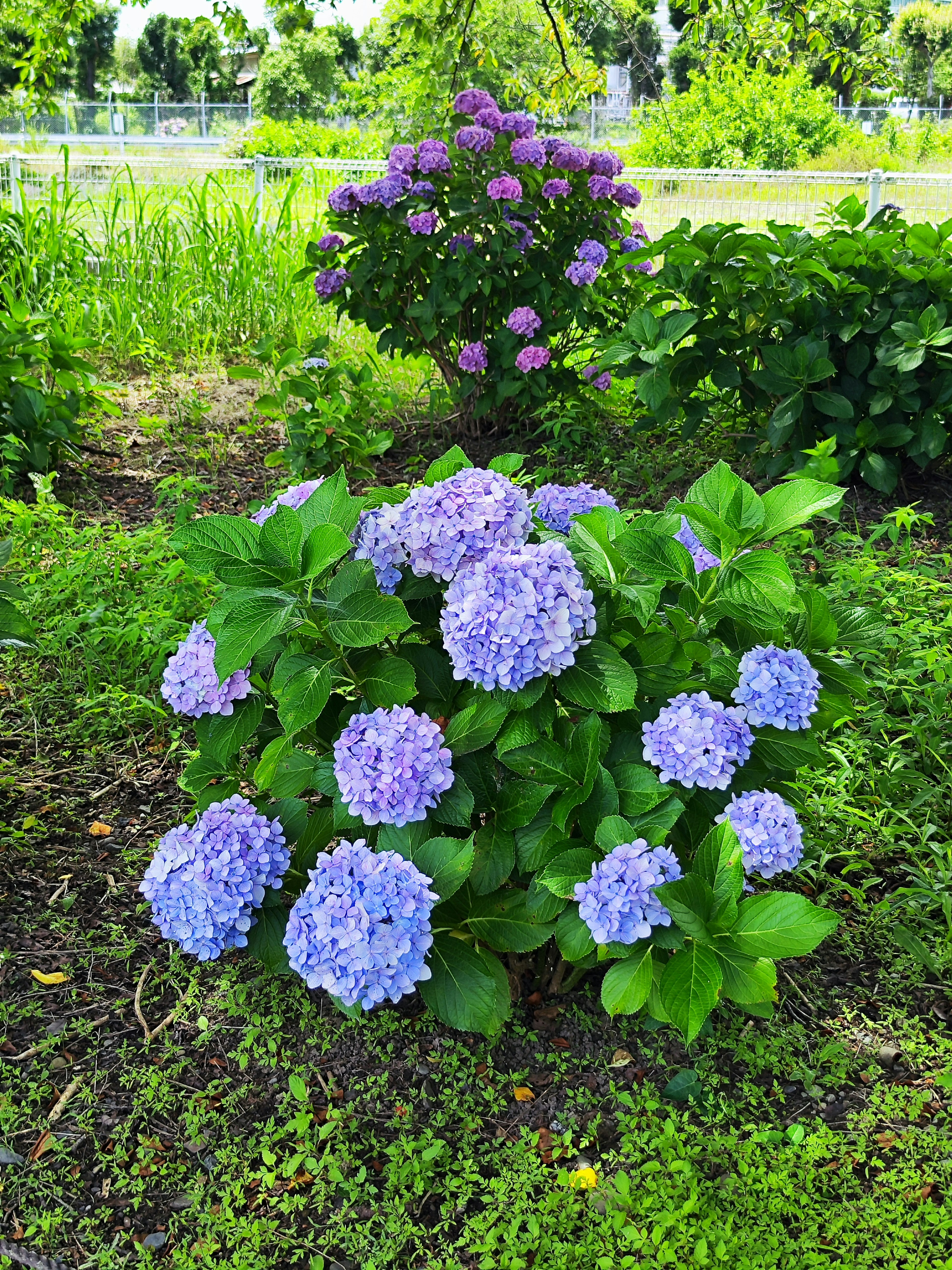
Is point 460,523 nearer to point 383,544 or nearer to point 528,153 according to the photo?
point 383,544

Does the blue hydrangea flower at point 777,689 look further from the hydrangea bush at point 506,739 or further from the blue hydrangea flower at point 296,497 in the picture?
the blue hydrangea flower at point 296,497

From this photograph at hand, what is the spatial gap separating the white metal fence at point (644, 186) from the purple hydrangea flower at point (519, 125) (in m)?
2.99

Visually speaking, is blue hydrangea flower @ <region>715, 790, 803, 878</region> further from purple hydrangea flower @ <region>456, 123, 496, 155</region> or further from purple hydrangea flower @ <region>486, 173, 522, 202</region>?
purple hydrangea flower @ <region>456, 123, 496, 155</region>

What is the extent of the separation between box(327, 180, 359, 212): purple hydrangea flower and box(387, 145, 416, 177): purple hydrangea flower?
170 mm

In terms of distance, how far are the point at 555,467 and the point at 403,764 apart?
120 inches

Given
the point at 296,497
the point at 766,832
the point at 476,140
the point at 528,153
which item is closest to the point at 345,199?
the point at 476,140

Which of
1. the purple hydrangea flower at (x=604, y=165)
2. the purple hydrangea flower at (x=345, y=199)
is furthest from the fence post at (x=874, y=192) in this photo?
the purple hydrangea flower at (x=345, y=199)

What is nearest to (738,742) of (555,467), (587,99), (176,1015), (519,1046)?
(519,1046)

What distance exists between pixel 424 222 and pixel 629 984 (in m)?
3.45

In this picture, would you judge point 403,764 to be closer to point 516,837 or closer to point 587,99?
point 516,837

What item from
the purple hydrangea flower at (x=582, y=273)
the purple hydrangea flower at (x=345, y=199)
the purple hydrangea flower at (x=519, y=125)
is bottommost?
the purple hydrangea flower at (x=582, y=273)

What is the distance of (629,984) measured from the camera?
146cm

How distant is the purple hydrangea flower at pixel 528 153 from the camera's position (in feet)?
13.6

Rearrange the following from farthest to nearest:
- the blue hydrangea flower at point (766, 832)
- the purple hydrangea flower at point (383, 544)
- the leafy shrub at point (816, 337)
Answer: the leafy shrub at point (816, 337) → the purple hydrangea flower at point (383, 544) → the blue hydrangea flower at point (766, 832)
